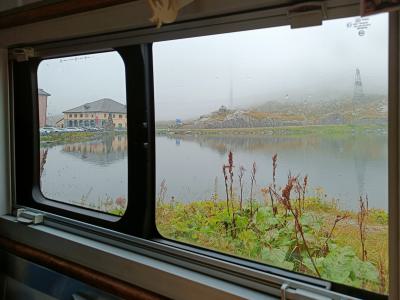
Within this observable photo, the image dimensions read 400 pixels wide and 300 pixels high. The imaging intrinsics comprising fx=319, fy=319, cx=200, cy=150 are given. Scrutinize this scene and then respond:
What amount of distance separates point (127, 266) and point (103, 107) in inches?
26.9

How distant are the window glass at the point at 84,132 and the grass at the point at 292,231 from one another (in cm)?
35

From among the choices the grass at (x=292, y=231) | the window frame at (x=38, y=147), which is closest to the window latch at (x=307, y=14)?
the grass at (x=292, y=231)

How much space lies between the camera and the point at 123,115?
1345 millimetres

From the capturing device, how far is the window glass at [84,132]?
1.38 m

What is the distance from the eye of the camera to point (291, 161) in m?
0.98

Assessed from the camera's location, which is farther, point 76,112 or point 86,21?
point 76,112

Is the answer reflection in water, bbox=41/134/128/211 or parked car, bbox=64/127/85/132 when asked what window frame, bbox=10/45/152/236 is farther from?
parked car, bbox=64/127/85/132

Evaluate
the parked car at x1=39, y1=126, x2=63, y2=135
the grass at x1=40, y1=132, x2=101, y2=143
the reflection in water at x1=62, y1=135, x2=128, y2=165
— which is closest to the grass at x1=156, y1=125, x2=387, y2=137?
the reflection in water at x1=62, y1=135, x2=128, y2=165

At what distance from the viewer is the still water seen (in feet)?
2.85

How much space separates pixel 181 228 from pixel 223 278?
0.88ft

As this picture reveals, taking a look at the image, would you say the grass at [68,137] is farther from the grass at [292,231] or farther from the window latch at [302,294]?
the window latch at [302,294]

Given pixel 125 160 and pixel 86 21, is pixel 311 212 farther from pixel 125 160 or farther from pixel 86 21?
pixel 86 21

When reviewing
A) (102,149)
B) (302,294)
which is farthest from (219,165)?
(102,149)

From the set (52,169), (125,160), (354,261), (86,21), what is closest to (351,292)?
(354,261)
